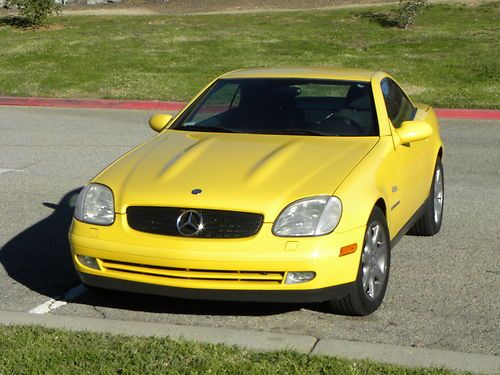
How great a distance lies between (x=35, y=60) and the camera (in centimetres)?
2305

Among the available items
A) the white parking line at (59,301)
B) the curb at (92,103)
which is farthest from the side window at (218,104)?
the curb at (92,103)

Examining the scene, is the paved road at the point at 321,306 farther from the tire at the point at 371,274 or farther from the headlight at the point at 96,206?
the headlight at the point at 96,206

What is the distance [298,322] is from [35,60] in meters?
18.1

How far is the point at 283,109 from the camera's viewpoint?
751 cm

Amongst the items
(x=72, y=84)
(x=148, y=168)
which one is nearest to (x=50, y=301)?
(x=148, y=168)

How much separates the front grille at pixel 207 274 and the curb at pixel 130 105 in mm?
10850

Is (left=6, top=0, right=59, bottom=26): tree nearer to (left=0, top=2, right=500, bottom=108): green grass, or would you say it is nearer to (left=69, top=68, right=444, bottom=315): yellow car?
(left=0, top=2, right=500, bottom=108): green grass

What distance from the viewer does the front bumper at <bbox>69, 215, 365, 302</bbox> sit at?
5754 mm

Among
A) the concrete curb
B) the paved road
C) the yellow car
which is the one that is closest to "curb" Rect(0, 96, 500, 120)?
the paved road

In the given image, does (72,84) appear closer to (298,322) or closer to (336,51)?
(336,51)

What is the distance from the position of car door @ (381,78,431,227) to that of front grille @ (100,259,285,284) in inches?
52.7

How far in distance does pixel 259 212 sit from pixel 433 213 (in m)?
2.87

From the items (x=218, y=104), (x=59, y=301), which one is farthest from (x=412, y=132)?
(x=59, y=301)

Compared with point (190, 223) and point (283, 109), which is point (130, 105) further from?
point (190, 223)
